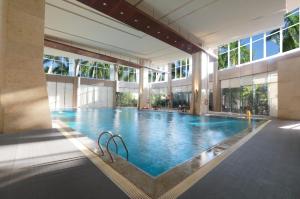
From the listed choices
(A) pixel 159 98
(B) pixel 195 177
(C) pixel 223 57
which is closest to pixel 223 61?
(C) pixel 223 57

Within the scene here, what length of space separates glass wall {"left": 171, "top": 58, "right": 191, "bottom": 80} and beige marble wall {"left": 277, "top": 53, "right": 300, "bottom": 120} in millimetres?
13304

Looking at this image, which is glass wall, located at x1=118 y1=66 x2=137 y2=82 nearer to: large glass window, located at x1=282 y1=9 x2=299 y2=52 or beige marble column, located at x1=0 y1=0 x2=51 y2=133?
large glass window, located at x1=282 y1=9 x2=299 y2=52

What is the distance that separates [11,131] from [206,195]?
20.4 feet

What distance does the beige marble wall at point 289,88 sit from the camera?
443 inches

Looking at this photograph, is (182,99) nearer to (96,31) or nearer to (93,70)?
(93,70)

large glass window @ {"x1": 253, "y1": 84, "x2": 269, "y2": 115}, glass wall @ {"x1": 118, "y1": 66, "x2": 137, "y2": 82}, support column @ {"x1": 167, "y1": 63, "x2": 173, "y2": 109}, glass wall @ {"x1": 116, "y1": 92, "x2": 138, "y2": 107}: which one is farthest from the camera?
glass wall @ {"x1": 118, "y1": 66, "x2": 137, "y2": 82}

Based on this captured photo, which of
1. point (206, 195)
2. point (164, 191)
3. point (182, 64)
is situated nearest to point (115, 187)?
point (164, 191)

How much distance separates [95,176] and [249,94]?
1665 centimetres

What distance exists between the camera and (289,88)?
11523mm

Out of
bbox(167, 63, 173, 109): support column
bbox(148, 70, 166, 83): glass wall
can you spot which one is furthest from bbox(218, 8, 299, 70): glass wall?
bbox(148, 70, 166, 83): glass wall

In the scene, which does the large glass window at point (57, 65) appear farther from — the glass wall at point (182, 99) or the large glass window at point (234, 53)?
the large glass window at point (234, 53)

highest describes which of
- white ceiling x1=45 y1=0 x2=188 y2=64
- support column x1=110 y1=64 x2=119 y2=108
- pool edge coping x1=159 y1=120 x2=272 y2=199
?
white ceiling x1=45 y1=0 x2=188 y2=64

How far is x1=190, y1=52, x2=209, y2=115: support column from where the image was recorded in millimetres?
15547

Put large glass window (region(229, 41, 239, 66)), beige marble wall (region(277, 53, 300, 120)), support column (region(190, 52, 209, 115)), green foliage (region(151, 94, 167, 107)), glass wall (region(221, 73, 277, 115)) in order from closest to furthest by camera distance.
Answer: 1. beige marble wall (region(277, 53, 300, 120))
2. glass wall (region(221, 73, 277, 115))
3. support column (region(190, 52, 209, 115))
4. large glass window (region(229, 41, 239, 66))
5. green foliage (region(151, 94, 167, 107))
